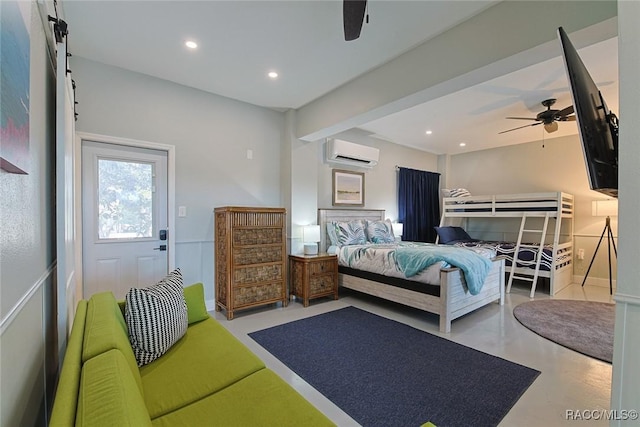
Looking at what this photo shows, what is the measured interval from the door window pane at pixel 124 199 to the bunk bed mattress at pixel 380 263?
246 cm

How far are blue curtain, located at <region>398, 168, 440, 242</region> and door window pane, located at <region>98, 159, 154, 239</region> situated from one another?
4469 millimetres

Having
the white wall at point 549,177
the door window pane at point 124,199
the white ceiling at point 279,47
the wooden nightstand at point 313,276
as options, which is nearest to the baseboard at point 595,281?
the white wall at point 549,177

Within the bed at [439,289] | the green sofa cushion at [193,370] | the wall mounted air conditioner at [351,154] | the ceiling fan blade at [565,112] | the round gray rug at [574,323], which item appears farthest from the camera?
the wall mounted air conditioner at [351,154]

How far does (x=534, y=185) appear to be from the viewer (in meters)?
5.63

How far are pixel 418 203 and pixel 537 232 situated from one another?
84.3 inches

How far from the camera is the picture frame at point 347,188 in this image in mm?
4797

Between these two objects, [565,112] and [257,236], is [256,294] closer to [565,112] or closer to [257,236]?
[257,236]

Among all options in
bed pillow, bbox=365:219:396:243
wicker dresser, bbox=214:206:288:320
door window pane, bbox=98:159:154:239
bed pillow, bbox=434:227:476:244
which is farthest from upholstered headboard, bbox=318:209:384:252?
door window pane, bbox=98:159:154:239

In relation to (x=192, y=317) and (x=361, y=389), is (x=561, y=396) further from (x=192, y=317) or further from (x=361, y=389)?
(x=192, y=317)

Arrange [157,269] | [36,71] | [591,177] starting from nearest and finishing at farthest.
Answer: [36,71] < [591,177] < [157,269]

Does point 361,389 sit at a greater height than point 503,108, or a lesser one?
lesser

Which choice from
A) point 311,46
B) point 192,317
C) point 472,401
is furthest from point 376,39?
point 472,401

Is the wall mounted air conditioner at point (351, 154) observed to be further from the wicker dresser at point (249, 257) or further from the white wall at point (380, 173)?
the wicker dresser at point (249, 257)

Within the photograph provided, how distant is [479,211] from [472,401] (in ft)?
14.3
